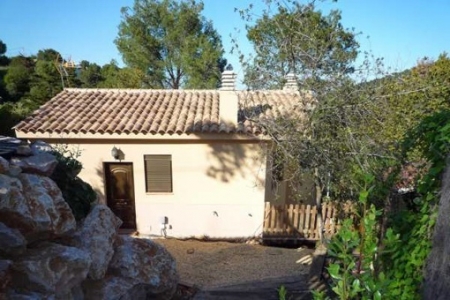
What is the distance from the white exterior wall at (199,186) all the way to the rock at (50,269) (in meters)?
5.24

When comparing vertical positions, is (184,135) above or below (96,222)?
above

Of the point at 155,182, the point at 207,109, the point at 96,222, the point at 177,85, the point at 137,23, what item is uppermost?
the point at 137,23

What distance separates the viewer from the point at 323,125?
238 inches

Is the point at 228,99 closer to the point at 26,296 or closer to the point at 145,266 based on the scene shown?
the point at 145,266

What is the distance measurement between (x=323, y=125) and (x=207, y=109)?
14.1ft

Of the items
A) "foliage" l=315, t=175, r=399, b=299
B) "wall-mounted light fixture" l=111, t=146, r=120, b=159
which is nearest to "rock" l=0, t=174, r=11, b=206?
"foliage" l=315, t=175, r=399, b=299

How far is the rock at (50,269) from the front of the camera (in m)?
2.86

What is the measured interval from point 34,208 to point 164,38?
17321 mm

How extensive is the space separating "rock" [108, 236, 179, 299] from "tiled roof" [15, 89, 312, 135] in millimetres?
4004

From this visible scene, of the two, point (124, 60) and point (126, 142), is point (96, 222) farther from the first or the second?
point (124, 60)

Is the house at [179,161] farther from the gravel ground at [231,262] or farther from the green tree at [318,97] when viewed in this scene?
the green tree at [318,97]

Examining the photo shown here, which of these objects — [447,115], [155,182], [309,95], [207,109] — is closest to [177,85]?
[207,109]

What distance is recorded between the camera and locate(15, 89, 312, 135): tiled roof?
813cm

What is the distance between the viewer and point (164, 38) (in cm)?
1870
